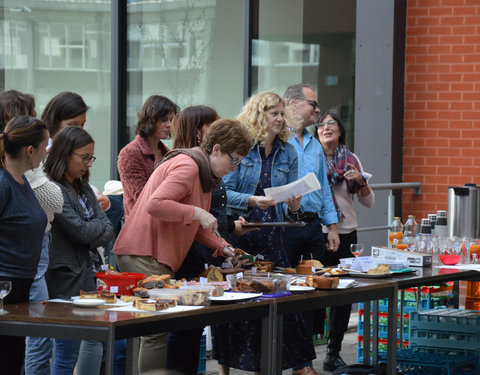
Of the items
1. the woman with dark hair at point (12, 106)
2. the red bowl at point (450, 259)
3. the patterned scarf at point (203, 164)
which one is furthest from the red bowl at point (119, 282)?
the red bowl at point (450, 259)

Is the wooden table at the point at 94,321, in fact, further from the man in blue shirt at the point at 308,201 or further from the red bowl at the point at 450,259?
the red bowl at the point at 450,259

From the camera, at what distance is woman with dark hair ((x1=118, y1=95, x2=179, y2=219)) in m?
5.30

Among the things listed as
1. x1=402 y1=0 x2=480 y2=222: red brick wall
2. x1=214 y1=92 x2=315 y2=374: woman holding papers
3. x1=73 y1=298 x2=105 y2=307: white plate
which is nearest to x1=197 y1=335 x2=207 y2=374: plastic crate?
x1=214 y1=92 x2=315 y2=374: woman holding papers

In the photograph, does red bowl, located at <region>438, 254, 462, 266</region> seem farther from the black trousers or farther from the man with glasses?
the black trousers

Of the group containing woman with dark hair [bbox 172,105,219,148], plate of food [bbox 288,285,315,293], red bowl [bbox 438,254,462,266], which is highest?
woman with dark hair [bbox 172,105,219,148]

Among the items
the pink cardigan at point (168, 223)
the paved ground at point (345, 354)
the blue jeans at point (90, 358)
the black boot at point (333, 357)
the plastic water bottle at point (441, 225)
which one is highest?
the pink cardigan at point (168, 223)

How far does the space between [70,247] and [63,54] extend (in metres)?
3.54

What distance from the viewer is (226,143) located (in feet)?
14.3

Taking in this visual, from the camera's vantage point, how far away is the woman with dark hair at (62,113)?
4922 mm

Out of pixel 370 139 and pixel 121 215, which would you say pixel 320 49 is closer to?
pixel 370 139

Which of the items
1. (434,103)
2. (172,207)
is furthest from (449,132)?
(172,207)

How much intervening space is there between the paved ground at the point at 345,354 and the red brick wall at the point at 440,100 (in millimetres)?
1847

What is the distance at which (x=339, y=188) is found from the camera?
6.42 m

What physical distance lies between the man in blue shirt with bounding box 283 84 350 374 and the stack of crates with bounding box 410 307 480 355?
27.7 inches
